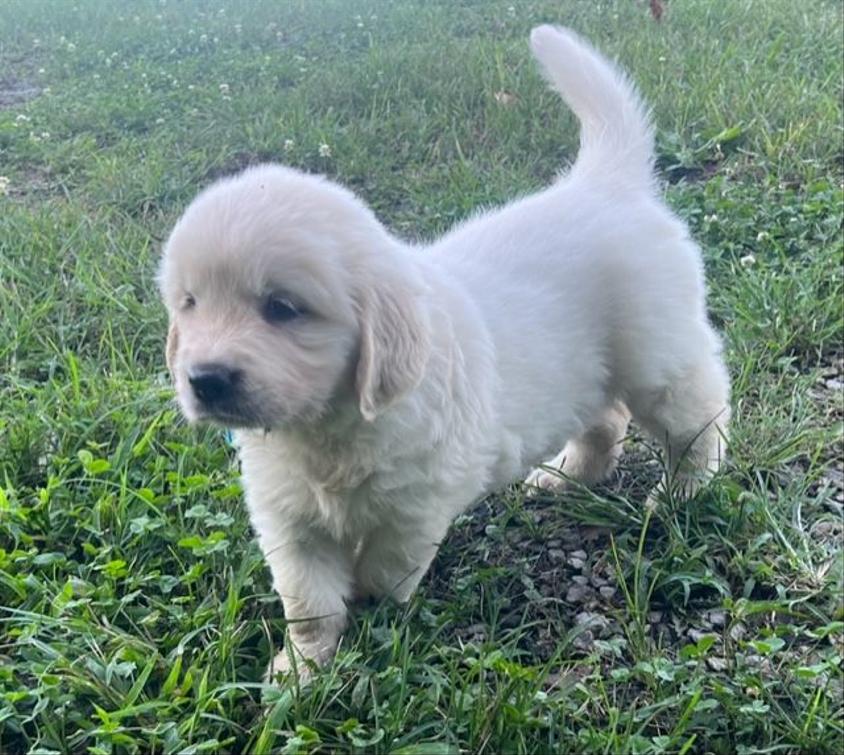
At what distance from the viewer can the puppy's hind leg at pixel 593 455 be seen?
3156 mm

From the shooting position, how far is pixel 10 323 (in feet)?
11.8

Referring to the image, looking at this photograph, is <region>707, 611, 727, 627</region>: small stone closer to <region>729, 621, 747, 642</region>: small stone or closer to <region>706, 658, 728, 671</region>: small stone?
<region>729, 621, 747, 642</region>: small stone

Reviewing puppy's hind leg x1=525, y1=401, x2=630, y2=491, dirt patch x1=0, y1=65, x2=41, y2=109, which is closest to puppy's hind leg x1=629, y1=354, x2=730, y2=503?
puppy's hind leg x1=525, y1=401, x2=630, y2=491

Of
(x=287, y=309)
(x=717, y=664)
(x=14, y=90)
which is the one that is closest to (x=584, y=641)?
(x=717, y=664)

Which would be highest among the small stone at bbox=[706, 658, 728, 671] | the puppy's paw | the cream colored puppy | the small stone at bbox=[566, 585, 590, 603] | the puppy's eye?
the puppy's eye

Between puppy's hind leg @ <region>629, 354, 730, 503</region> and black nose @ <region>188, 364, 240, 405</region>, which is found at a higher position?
black nose @ <region>188, 364, 240, 405</region>

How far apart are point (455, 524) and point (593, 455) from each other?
51cm

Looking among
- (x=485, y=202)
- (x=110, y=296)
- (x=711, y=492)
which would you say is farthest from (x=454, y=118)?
(x=711, y=492)

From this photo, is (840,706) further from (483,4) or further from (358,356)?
(483,4)

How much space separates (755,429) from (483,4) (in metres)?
5.99

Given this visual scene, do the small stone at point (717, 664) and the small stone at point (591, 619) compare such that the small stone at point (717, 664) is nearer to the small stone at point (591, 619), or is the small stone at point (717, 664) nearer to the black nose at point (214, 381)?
the small stone at point (591, 619)

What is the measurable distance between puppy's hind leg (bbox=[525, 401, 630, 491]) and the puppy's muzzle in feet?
4.54

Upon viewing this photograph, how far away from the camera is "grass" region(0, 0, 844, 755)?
2.15m

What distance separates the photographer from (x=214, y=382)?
1.97 meters
